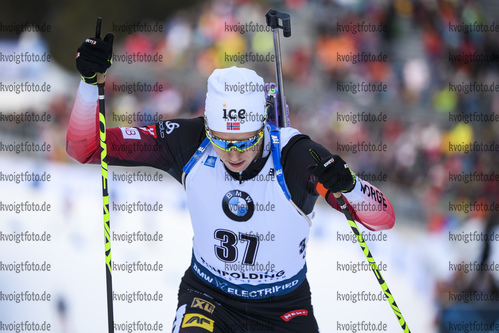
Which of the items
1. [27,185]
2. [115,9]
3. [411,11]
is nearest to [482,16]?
[411,11]

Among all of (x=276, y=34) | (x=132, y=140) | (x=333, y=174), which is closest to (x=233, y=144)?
(x=333, y=174)

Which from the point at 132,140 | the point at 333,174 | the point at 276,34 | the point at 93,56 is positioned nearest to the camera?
the point at 333,174

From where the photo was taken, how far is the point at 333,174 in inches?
113

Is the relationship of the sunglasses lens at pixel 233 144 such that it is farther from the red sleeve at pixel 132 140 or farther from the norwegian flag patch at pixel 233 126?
the red sleeve at pixel 132 140

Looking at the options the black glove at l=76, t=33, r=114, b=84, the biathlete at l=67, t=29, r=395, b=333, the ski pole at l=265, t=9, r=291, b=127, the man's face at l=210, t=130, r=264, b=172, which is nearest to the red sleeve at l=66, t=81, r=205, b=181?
the biathlete at l=67, t=29, r=395, b=333

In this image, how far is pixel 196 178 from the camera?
10.2 ft

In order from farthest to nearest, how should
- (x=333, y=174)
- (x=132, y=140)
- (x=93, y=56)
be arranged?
(x=132, y=140) → (x=93, y=56) → (x=333, y=174)

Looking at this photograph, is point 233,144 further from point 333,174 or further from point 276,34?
point 276,34

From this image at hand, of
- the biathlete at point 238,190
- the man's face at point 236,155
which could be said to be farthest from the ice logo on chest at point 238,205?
the man's face at point 236,155

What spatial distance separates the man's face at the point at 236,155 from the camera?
116 inches

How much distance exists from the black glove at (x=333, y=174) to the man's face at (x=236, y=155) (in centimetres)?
31

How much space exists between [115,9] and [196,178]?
11.6 meters

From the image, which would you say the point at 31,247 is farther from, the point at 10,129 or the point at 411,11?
the point at 411,11

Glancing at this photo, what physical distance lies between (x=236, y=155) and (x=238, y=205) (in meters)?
0.25
